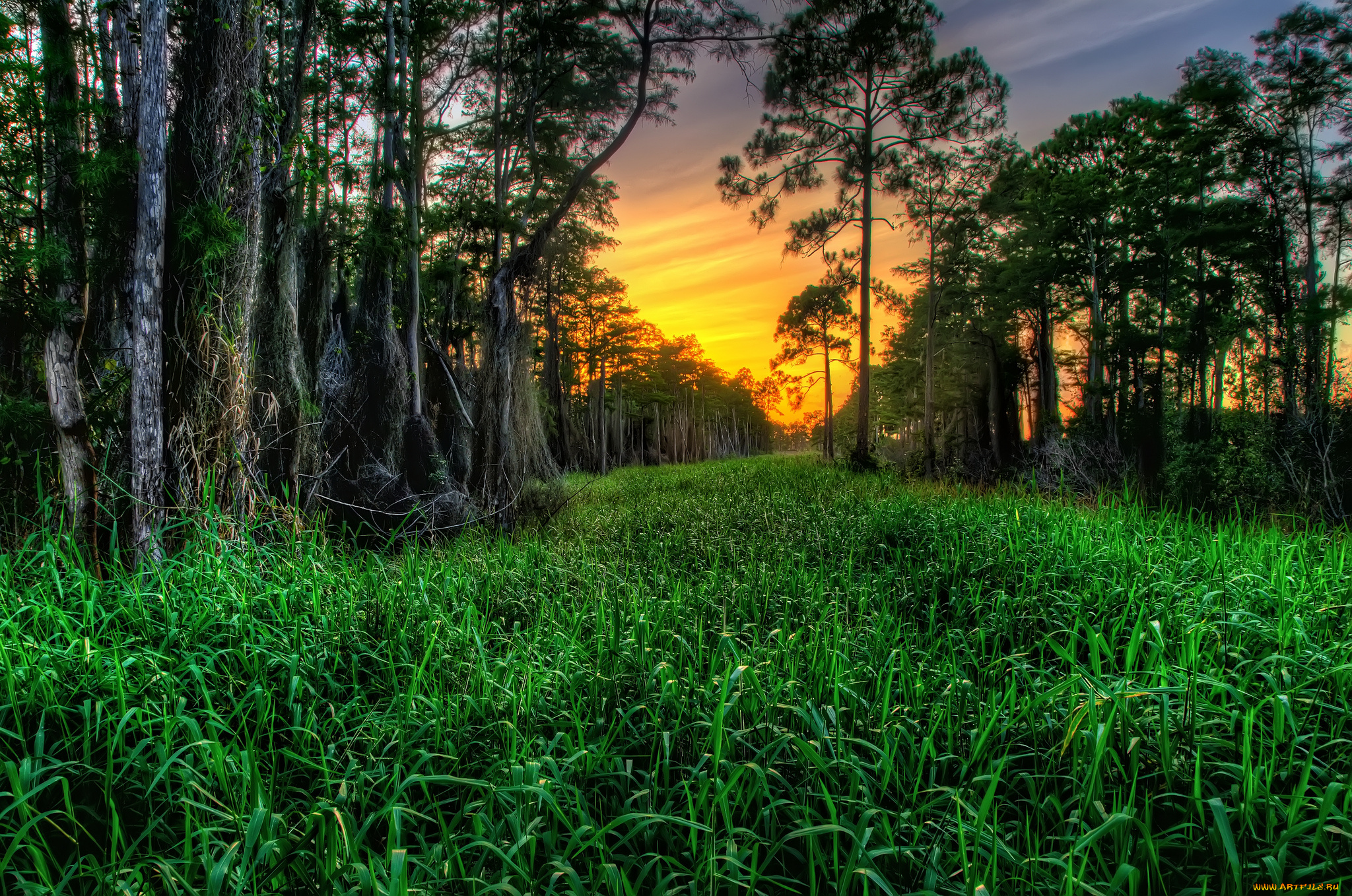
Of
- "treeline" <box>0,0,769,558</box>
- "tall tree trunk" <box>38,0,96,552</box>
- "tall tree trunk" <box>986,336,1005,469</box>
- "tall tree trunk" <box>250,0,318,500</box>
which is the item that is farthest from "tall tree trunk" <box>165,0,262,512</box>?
"tall tree trunk" <box>986,336,1005,469</box>

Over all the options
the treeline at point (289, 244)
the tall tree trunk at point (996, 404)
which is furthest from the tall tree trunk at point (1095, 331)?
the treeline at point (289, 244)

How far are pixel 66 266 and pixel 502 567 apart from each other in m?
4.31

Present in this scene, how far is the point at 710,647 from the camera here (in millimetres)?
3146

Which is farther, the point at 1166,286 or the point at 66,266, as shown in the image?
the point at 1166,286

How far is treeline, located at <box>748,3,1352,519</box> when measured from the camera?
8.70 metres

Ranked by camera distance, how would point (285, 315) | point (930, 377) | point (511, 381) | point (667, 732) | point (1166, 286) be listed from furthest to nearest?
1. point (930, 377)
2. point (1166, 286)
3. point (511, 381)
4. point (285, 315)
5. point (667, 732)

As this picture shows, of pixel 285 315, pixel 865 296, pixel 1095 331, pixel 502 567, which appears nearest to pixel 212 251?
pixel 285 315

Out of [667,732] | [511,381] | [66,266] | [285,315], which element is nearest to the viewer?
[667,732]

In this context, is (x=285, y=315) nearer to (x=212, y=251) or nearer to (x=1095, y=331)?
(x=212, y=251)

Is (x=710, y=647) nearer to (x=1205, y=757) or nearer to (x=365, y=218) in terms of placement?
(x=1205, y=757)

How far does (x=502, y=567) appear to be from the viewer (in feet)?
15.6

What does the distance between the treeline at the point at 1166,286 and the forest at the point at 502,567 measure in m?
0.13

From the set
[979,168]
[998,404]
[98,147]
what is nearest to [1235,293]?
[998,404]

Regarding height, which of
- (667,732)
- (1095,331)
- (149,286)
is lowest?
(667,732)
